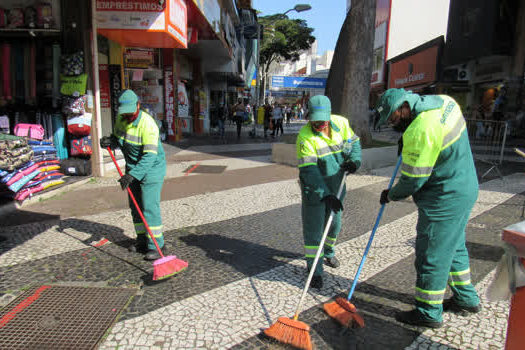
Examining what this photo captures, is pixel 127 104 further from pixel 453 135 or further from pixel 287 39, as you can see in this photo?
pixel 287 39

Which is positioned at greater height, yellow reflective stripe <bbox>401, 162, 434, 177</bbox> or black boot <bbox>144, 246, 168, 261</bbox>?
yellow reflective stripe <bbox>401, 162, 434, 177</bbox>

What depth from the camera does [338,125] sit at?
351cm

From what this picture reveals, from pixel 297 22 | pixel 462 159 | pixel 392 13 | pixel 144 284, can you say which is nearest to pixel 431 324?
pixel 462 159

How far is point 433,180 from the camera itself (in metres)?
2.68

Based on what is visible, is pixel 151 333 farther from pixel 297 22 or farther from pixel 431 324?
pixel 297 22

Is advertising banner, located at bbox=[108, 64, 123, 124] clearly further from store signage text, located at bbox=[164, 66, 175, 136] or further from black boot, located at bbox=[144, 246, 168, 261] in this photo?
black boot, located at bbox=[144, 246, 168, 261]

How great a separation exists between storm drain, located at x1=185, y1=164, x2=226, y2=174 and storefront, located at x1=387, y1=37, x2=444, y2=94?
1559 centimetres

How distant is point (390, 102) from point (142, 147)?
253cm

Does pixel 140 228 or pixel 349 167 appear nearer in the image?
pixel 349 167

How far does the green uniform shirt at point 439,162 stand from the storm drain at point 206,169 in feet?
21.7

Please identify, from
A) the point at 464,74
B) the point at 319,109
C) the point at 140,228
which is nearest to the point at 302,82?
the point at 464,74

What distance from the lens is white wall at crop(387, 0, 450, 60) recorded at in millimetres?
26547

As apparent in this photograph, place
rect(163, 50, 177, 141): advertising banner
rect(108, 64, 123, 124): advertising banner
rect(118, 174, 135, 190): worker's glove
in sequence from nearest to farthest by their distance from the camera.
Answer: rect(118, 174, 135, 190): worker's glove
rect(108, 64, 123, 124): advertising banner
rect(163, 50, 177, 141): advertising banner

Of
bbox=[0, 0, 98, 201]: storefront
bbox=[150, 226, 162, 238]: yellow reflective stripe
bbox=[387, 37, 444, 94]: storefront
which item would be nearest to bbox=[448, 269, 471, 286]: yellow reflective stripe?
bbox=[150, 226, 162, 238]: yellow reflective stripe
